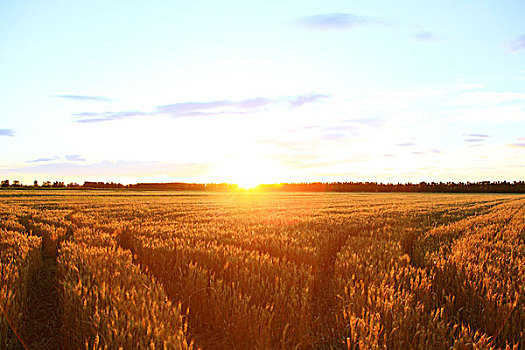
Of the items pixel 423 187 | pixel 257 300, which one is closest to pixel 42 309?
pixel 257 300

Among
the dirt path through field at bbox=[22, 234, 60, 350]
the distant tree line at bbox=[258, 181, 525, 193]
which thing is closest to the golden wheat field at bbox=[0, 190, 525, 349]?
the dirt path through field at bbox=[22, 234, 60, 350]

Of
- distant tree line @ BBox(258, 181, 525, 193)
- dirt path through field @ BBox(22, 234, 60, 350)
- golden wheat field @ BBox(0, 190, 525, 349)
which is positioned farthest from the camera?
distant tree line @ BBox(258, 181, 525, 193)

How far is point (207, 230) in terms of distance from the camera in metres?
8.61

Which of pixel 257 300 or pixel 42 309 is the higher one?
pixel 257 300

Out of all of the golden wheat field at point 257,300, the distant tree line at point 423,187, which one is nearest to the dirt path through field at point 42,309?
the golden wheat field at point 257,300

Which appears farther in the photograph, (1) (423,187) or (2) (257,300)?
(1) (423,187)

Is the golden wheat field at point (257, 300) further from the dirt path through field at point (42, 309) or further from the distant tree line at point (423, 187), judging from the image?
the distant tree line at point (423, 187)

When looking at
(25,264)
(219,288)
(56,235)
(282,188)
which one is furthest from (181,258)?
(282,188)

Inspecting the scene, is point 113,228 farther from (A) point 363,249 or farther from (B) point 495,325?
(B) point 495,325

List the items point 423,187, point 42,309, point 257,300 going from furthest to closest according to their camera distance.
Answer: point 423,187 < point 42,309 < point 257,300

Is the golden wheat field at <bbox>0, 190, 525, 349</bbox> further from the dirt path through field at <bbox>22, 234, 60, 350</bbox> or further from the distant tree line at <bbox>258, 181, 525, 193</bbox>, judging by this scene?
the distant tree line at <bbox>258, 181, 525, 193</bbox>

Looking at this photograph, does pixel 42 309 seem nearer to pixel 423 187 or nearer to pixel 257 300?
pixel 257 300

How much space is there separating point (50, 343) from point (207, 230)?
5076 millimetres

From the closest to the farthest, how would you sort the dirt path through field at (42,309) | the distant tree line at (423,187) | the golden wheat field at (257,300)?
the golden wheat field at (257,300)
the dirt path through field at (42,309)
the distant tree line at (423,187)
